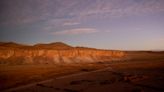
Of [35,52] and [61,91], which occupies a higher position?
[35,52]

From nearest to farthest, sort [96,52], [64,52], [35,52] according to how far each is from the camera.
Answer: [35,52]
[64,52]
[96,52]

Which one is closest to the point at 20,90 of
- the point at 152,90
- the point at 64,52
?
the point at 152,90

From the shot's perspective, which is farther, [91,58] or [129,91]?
[91,58]

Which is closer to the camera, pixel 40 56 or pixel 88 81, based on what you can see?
pixel 88 81

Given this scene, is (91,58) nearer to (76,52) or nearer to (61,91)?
(76,52)

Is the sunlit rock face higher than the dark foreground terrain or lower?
higher

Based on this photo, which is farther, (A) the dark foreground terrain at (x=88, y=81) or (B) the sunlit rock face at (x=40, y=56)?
(B) the sunlit rock face at (x=40, y=56)

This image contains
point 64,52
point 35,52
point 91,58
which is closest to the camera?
point 35,52

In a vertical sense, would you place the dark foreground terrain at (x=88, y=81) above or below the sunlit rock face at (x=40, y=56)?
below

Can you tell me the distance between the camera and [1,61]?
58031 millimetres

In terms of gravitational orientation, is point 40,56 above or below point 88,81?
above

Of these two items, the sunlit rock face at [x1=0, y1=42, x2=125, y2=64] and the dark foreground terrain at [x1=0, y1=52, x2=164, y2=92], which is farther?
the sunlit rock face at [x1=0, y1=42, x2=125, y2=64]

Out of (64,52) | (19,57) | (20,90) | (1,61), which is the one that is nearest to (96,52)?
(64,52)

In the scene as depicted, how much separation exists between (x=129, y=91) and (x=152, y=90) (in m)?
2.06
